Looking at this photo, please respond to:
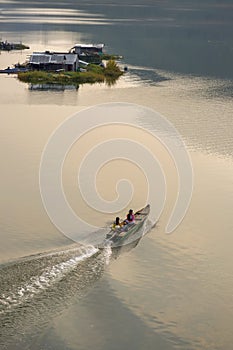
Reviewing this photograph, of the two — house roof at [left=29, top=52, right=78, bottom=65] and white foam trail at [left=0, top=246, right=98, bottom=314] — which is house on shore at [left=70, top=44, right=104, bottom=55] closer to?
house roof at [left=29, top=52, right=78, bottom=65]

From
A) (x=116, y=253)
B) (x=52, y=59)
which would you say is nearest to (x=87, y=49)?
(x=52, y=59)

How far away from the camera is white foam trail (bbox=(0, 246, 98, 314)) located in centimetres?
2167

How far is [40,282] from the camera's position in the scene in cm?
2284

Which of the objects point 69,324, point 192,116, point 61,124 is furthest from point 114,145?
point 69,324

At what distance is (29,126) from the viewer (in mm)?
47188

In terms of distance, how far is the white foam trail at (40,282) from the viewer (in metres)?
21.7

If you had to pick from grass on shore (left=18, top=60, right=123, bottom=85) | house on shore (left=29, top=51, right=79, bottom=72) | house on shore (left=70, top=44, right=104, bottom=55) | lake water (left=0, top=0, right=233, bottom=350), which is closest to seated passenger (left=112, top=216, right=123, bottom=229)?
lake water (left=0, top=0, right=233, bottom=350)

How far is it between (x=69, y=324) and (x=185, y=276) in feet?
19.5

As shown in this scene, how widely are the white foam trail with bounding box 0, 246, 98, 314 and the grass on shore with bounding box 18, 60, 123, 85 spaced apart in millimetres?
41205

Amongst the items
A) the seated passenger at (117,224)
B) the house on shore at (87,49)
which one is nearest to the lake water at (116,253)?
the seated passenger at (117,224)

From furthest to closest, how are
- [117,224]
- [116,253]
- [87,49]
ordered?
1. [87,49]
2. [117,224]
3. [116,253]

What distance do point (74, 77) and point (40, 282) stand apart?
45662 mm

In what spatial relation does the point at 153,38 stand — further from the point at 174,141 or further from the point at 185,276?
the point at 185,276

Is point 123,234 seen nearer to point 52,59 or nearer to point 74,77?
point 74,77
